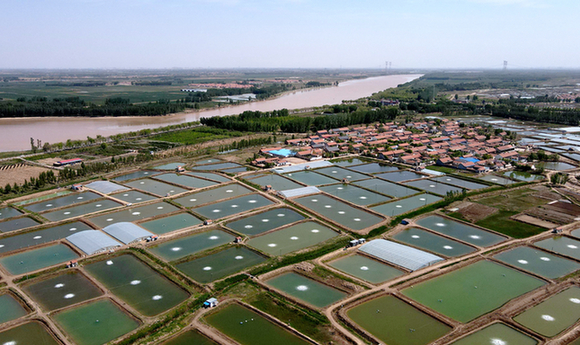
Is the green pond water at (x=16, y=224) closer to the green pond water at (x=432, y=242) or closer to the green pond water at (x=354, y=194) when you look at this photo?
the green pond water at (x=354, y=194)

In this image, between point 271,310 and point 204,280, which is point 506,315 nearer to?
point 271,310

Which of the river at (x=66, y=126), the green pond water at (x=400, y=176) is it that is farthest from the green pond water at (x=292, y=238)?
the river at (x=66, y=126)

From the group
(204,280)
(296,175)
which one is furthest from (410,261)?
(296,175)

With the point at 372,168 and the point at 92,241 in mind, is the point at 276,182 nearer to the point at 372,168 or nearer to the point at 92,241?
the point at 372,168

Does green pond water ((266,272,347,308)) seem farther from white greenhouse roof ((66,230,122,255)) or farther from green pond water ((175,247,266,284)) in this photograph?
white greenhouse roof ((66,230,122,255))

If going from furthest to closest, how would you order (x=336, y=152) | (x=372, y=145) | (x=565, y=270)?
(x=372, y=145) → (x=336, y=152) → (x=565, y=270)
